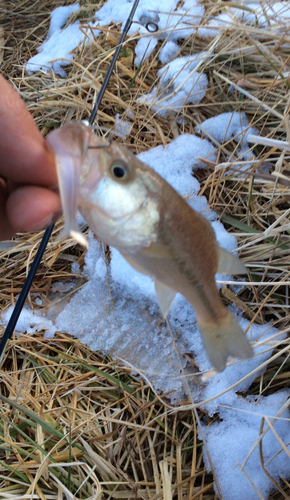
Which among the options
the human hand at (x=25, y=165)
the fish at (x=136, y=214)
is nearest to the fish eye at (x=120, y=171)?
the fish at (x=136, y=214)

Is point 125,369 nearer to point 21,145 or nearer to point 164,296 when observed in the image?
point 164,296

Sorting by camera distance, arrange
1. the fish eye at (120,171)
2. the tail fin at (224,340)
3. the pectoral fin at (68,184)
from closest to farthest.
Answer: the pectoral fin at (68,184) → the fish eye at (120,171) → the tail fin at (224,340)

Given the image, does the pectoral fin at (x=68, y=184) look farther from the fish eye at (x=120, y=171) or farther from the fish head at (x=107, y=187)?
the fish eye at (x=120, y=171)

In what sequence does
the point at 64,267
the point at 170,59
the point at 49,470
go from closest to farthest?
the point at 49,470 → the point at 64,267 → the point at 170,59

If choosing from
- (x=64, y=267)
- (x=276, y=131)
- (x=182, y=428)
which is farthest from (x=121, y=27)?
(x=182, y=428)

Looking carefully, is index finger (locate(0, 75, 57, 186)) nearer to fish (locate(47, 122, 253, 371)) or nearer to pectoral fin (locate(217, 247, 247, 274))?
fish (locate(47, 122, 253, 371))

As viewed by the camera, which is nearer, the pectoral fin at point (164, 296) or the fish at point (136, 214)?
the fish at point (136, 214)

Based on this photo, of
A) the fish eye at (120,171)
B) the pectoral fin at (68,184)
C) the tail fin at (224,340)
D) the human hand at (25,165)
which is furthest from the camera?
the tail fin at (224,340)

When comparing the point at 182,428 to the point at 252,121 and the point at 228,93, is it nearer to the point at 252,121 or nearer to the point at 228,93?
the point at 252,121
